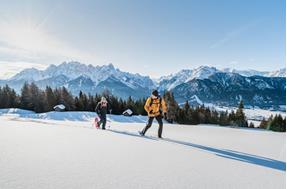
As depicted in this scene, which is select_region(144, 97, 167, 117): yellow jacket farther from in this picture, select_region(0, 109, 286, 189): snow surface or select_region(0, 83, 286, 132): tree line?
select_region(0, 83, 286, 132): tree line

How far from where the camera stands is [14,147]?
261 inches

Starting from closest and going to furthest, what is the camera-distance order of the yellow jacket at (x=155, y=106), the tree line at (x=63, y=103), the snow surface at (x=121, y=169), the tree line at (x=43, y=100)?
1. the snow surface at (x=121, y=169)
2. the yellow jacket at (x=155, y=106)
3. the tree line at (x=63, y=103)
4. the tree line at (x=43, y=100)

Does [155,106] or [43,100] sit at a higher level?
[43,100]

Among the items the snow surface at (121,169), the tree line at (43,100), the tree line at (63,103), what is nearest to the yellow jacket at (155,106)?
the snow surface at (121,169)

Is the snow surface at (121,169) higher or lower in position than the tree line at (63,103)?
lower

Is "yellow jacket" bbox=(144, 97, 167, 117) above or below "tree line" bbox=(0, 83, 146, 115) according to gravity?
below

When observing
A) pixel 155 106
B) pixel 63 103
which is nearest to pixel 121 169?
pixel 155 106

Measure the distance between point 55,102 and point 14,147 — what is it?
69.9m

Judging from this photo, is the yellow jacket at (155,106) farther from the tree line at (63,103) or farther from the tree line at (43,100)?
the tree line at (43,100)

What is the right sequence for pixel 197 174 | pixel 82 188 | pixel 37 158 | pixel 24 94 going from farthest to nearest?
pixel 24 94, pixel 37 158, pixel 197 174, pixel 82 188

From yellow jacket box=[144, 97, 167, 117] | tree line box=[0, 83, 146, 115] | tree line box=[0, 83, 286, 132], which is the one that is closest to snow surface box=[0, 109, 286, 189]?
yellow jacket box=[144, 97, 167, 117]

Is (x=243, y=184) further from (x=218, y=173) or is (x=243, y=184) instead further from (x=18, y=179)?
(x=18, y=179)

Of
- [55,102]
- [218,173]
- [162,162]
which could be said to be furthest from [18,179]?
[55,102]

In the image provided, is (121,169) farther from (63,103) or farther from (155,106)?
(63,103)
